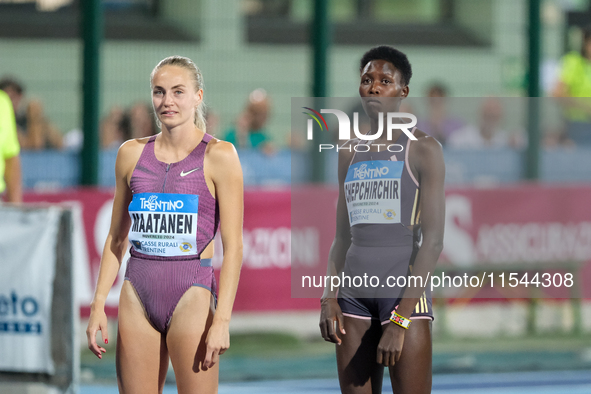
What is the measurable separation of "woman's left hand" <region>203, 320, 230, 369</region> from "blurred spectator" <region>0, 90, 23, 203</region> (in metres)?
3.43

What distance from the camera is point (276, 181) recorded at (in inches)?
316

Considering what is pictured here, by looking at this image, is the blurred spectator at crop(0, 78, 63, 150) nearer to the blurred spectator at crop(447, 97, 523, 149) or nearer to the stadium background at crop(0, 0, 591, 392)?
the stadium background at crop(0, 0, 591, 392)

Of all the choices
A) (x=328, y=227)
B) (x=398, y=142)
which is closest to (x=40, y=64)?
(x=328, y=227)

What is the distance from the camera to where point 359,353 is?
3197 millimetres

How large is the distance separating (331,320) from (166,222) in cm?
74

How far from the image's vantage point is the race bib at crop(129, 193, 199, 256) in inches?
125

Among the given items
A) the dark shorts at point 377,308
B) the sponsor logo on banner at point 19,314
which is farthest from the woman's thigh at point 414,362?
the sponsor logo on banner at point 19,314

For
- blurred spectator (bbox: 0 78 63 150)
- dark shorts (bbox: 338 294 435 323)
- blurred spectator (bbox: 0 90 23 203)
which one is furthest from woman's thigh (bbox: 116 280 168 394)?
blurred spectator (bbox: 0 78 63 150)

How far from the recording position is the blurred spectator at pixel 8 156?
236 inches

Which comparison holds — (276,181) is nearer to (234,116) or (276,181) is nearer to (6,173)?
(234,116)

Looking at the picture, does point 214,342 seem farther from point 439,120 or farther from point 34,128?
point 439,120

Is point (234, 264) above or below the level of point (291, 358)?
above

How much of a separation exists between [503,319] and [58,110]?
4.69 meters

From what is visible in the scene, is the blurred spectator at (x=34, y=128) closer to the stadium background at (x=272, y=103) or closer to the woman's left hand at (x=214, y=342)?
the stadium background at (x=272, y=103)
